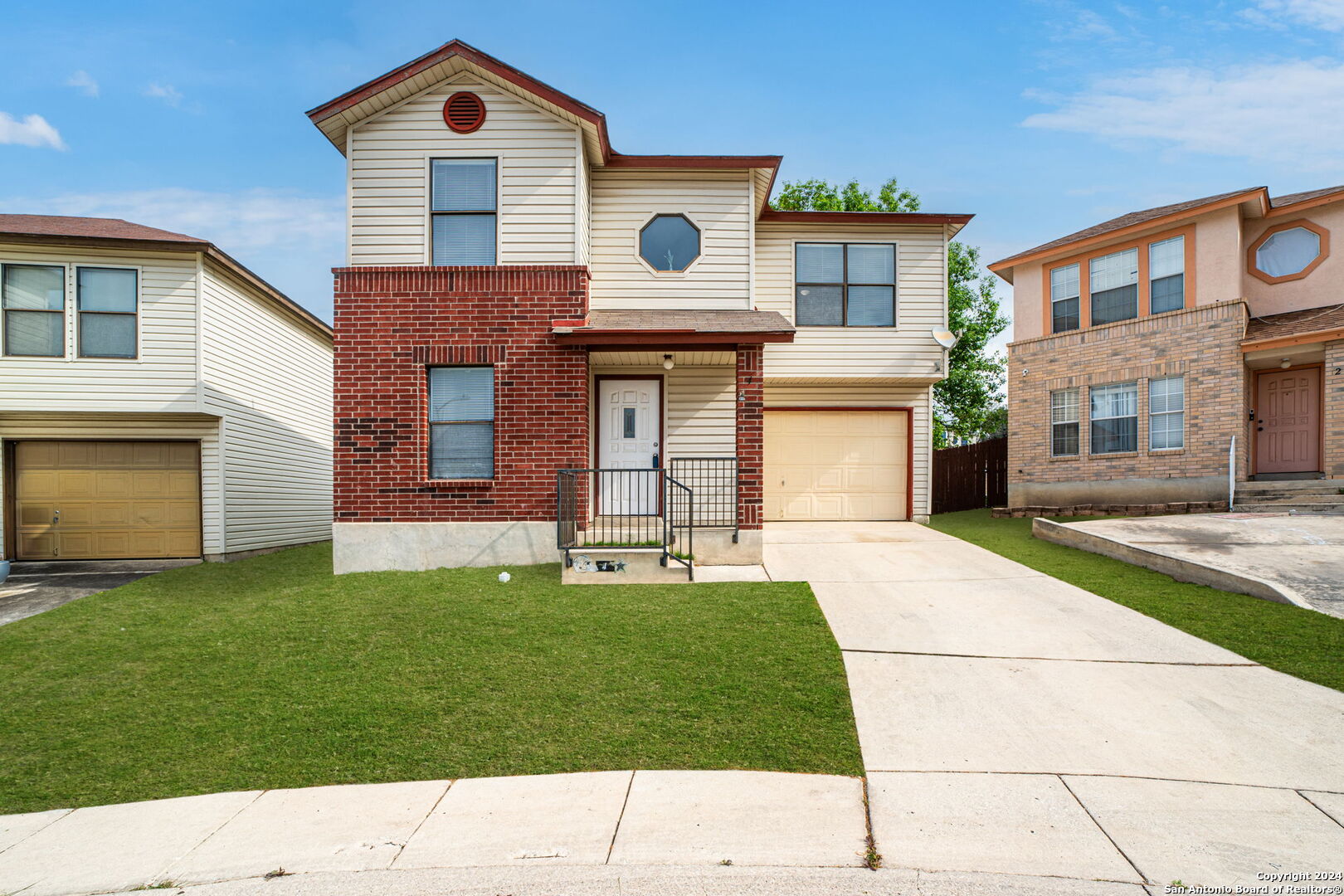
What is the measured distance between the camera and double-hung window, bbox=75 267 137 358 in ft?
42.4

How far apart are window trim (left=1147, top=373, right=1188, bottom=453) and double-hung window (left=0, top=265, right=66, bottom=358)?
64.7 ft

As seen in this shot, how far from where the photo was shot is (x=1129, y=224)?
49.5 feet

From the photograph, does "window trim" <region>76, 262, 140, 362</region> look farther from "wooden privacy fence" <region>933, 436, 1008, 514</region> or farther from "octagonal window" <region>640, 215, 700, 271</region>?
"wooden privacy fence" <region>933, 436, 1008, 514</region>

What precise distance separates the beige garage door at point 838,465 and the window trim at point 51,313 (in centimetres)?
1237

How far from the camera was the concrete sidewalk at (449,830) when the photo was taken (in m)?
3.84

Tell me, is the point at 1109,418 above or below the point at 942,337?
below

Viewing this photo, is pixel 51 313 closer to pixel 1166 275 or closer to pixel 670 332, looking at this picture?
pixel 670 332

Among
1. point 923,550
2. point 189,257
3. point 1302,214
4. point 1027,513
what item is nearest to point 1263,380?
point 1302,214

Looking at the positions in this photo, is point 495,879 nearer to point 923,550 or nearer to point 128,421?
point 923,550

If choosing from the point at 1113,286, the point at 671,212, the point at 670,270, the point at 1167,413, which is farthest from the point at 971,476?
the point at 671,212

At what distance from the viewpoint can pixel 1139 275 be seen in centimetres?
1529

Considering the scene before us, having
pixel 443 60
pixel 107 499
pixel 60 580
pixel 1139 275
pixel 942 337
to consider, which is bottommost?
pixel 60 580

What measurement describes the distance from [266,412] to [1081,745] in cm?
1576

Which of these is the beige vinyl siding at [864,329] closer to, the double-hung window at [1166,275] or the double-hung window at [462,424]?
the double-hung window at [1166,275]
